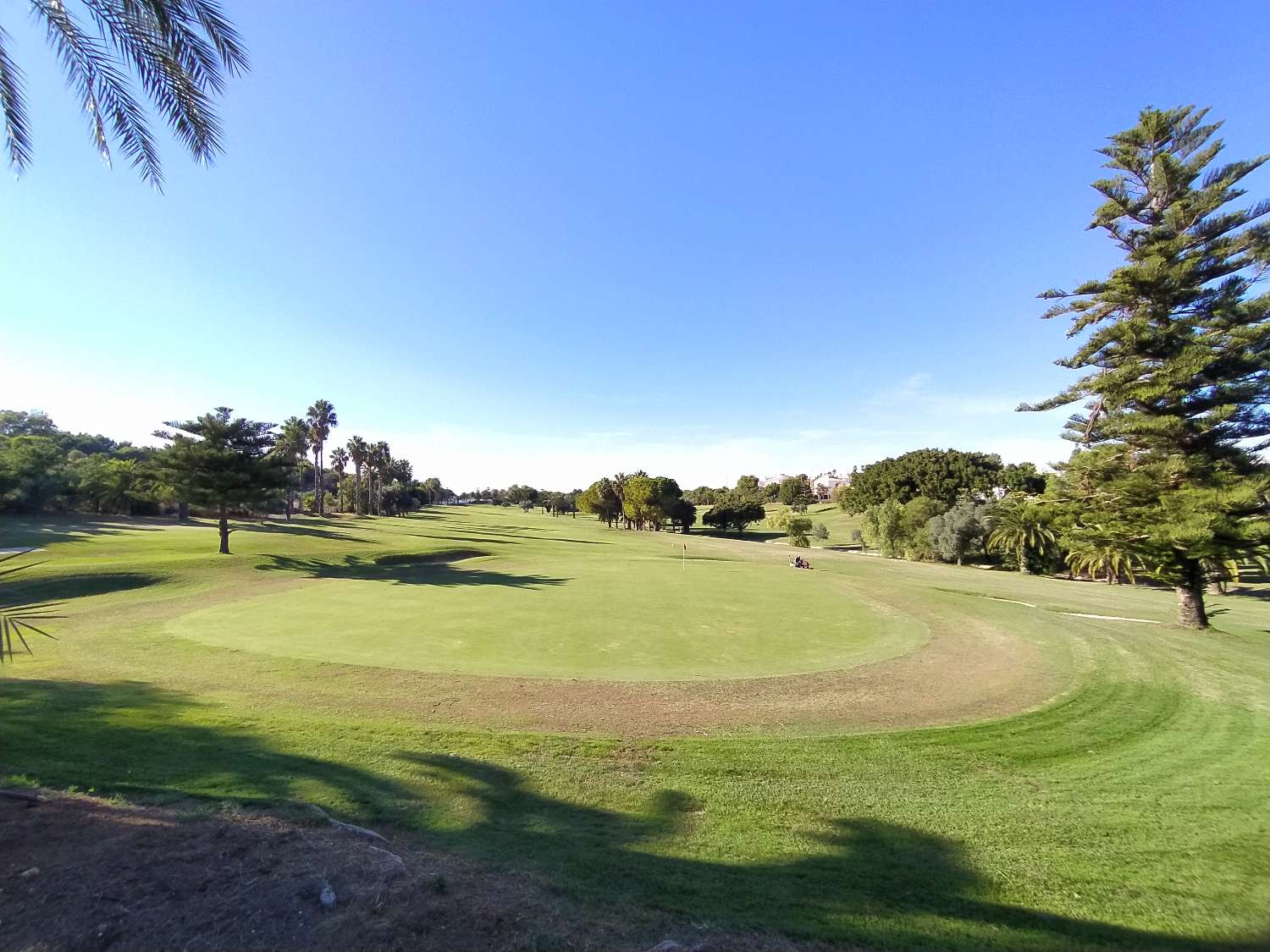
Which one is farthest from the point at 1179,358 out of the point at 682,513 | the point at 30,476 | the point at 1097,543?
the point at 682,513

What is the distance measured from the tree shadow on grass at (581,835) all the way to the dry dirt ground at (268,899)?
330mm

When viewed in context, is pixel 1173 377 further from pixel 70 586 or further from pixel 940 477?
pixel 940 477

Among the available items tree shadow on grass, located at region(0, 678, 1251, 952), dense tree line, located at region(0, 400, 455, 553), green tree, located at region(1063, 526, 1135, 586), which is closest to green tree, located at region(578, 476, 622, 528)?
dense tree line, located at region(0, 400, 455, 553)

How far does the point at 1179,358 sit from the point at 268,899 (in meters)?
20.2

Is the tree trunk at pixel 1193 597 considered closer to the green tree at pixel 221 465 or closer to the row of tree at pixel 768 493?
the green tree at pixel 221 465

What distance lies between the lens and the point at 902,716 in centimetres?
870

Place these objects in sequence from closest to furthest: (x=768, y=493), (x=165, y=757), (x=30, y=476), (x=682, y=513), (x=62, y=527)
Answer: (x=165, y=757)
(x=62, y=527)
(x=30, y=476)
(x=682, y=513)
(x=768, y=493)

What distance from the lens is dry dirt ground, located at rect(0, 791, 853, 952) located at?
3.13 metres

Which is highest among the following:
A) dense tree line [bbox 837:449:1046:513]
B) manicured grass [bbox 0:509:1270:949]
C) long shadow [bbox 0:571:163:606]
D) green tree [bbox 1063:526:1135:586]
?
dense tree line [bbox 837:449:1046:513]

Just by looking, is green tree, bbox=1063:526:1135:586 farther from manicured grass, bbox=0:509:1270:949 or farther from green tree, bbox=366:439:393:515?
green tree, bbox=366:439:393:515

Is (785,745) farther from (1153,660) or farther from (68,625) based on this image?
(68,625)

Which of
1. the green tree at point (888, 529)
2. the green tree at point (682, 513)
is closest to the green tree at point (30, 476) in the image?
the green tree at point (682, 513)

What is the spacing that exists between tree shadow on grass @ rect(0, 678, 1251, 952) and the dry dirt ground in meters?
0.33

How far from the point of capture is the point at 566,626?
1513cm
